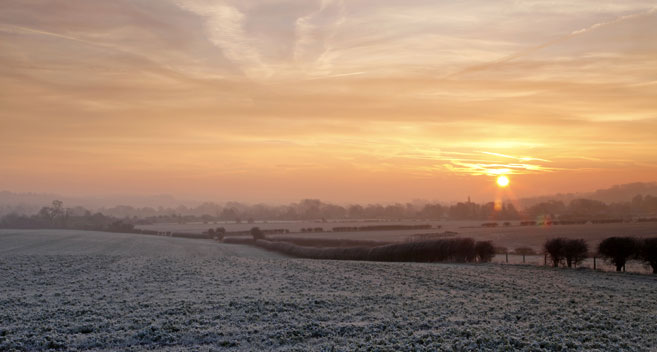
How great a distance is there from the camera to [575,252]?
46.7 meters

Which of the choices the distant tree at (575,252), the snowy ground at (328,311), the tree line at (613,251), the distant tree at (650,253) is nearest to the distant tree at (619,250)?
the tree line at (613,251)

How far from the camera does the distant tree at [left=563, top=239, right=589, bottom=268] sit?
4669 centimetres

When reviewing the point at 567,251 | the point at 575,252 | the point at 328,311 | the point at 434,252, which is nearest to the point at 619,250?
the point at 575,252

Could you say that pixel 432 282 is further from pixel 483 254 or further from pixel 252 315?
pixel 483 254

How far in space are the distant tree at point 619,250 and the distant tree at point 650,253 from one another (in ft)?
3.91

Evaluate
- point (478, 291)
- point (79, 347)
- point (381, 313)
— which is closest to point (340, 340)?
point (381, 313)

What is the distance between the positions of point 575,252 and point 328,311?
→ 32087 mm

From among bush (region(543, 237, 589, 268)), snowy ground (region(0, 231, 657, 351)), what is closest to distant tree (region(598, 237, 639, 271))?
bush (region(543, 237, 589, 268))

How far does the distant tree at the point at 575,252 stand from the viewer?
46.7 meters

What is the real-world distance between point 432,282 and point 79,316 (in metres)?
20.0

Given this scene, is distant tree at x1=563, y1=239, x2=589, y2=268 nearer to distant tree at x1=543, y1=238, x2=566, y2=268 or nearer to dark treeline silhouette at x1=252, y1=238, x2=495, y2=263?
distant tree at x1=543, y1=238, x2=566, y2=268

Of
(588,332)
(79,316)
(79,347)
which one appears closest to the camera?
(79,347)

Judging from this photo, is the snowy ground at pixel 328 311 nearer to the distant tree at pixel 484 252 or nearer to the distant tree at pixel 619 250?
the distant tree at pixel 619 250

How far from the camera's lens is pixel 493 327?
1931 centimetres
